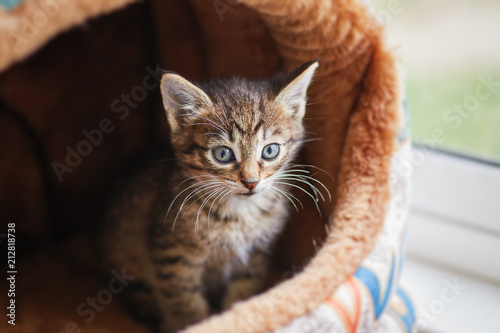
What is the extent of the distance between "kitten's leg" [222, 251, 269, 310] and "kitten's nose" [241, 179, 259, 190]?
0.95ft

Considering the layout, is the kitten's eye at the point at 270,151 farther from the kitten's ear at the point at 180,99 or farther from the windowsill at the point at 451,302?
the windowsill at the point at 451,302

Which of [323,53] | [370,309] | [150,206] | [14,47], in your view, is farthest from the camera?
[150,206]

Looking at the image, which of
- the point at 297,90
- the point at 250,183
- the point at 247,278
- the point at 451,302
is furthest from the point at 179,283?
the point at 451,302

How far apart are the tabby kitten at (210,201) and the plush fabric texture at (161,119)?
86 millimetres

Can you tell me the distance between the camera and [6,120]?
114 cm

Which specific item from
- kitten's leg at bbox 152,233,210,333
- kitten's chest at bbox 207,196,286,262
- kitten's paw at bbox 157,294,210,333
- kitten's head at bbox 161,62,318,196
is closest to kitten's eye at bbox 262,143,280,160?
kitten's head at bbox 161,62,318,196

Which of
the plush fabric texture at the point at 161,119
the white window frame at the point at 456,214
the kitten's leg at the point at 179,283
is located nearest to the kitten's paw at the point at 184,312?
the kitten's leg at the point at 179,283

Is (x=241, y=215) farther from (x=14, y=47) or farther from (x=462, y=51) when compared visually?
(x=462, y=51)

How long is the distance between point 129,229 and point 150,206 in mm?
95

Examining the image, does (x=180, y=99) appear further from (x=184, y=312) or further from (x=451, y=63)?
(x=451, y=63)

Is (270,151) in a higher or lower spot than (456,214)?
higher

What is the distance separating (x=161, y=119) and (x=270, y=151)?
15.3 inches

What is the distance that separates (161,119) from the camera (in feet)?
3.79

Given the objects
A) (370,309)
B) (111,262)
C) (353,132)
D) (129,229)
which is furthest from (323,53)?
(111,262)
